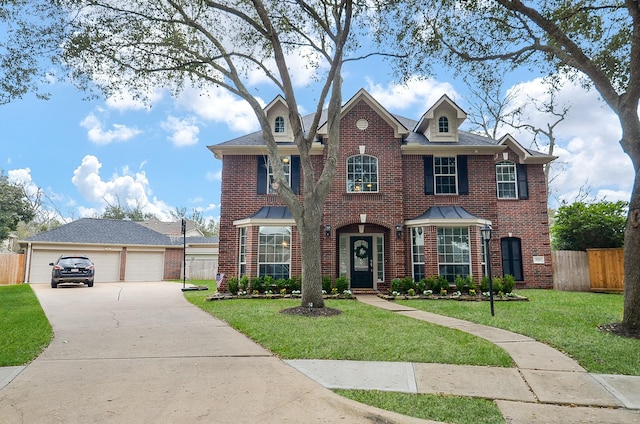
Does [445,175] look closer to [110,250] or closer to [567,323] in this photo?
[567,323]

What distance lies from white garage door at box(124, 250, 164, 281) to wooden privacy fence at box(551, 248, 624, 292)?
74.6 feet

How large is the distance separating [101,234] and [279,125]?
640 inches

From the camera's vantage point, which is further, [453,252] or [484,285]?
[453,252]

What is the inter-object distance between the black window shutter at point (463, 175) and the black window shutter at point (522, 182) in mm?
2764

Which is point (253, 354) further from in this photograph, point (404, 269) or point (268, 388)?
point (404, 269)

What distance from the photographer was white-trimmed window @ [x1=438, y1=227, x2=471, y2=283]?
43.2 ft

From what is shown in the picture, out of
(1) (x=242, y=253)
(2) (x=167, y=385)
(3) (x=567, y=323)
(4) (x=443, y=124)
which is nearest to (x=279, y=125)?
(1) (x=242, y=253)

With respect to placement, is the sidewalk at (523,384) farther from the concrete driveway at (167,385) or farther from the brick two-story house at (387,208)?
the brick two-story house at (387,208)

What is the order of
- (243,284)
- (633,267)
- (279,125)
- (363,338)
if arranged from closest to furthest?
(363,338), (633,267), (243,284), (279,125)

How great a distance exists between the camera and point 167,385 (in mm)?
4223

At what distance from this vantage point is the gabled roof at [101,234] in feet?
73.1

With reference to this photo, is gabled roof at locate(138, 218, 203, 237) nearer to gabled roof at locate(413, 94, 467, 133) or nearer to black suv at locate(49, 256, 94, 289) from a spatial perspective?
black suv at locate(49, 256, 94, 289)

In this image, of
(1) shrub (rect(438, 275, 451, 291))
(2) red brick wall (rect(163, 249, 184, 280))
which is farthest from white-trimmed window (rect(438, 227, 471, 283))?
(2) red brick wall (rect(163, 249, 184, 280))

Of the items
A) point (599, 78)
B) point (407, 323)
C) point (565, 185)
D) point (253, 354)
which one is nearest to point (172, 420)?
Answer: point (253, 354)
